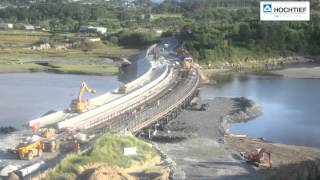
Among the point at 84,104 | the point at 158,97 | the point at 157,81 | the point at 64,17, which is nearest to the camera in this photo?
the point at 84,104

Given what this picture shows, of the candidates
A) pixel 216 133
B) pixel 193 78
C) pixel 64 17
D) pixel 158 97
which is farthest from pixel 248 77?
pixel 64 17

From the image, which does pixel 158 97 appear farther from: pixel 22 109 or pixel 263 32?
pixel 263 32

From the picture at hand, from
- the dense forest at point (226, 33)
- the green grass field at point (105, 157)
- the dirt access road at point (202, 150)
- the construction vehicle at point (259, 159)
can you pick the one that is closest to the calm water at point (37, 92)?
the dirt access road at point (202, 150)

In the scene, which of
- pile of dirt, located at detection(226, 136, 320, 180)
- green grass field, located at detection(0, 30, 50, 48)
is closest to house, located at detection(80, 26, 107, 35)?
green grass field, located at detection(0, 30, 50, 48)

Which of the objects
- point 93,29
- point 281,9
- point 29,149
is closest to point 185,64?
point 281,9

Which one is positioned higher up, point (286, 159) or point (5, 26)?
point (5, 26)

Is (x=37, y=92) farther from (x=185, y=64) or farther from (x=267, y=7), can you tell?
(x=267, y=7)
